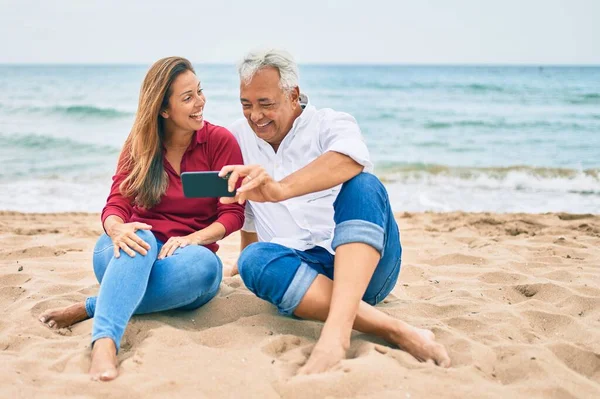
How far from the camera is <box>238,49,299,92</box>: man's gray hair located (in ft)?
10.2

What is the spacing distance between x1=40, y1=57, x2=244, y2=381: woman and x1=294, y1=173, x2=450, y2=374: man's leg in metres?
0.69

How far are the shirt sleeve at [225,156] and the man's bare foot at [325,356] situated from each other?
1.04 m

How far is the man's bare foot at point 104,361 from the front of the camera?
8.00 ft

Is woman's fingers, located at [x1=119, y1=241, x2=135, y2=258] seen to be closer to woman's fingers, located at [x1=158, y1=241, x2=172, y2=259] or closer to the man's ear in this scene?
woman's fingers, located at [x1=158, y1=241, x2=172, y2=259]

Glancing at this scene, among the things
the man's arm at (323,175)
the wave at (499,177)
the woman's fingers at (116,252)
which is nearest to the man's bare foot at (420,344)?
the man's arm at (323,175)

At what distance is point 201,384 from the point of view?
7.92 feet

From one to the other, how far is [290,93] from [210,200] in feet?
2.47

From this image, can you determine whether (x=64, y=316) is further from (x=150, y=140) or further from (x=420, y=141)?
(x=420, y=141)

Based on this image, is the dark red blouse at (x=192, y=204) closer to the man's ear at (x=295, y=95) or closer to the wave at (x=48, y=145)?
the man's ear at (x=295, y=95)

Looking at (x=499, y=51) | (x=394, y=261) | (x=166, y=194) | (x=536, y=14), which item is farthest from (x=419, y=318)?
(x=499, y=51)

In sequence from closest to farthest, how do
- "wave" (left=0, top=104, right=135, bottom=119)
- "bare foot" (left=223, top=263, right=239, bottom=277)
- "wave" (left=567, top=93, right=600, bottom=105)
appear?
"bare foot" (left=223, top=263, right=239, bottom=277)
"wave" (left=0, top=104, right=135, bottom=119)
"wave" (left=567, top=93, right=600, bottom=105)

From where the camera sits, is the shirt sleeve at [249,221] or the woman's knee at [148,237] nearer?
the woman's knee at [148,237]

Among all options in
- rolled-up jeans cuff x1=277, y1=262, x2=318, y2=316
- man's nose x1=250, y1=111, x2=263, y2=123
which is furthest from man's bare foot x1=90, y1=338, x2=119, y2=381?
man's nose x1=250, y1=111, x2=263, y2=123

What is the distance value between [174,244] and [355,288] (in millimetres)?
1027
